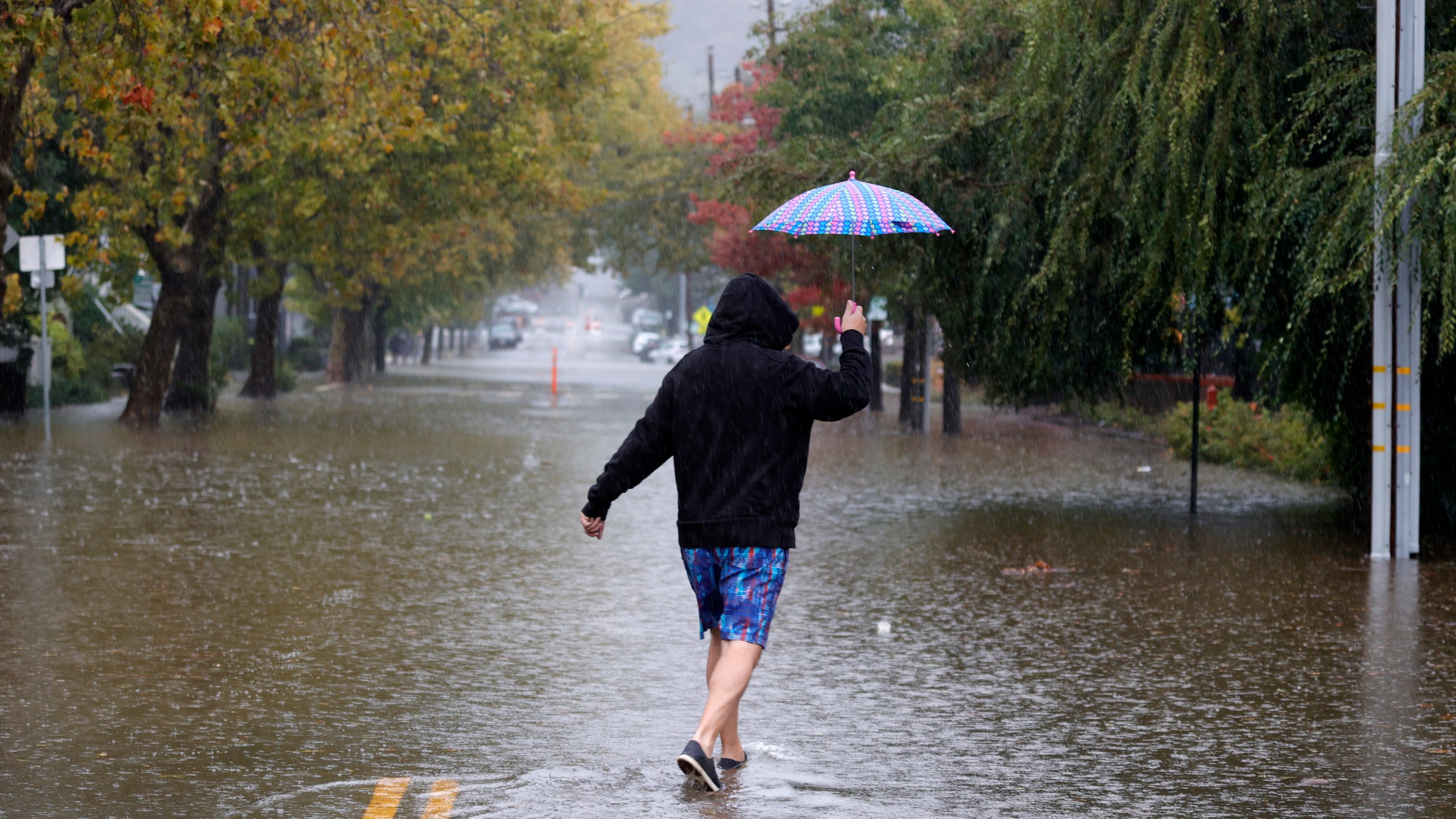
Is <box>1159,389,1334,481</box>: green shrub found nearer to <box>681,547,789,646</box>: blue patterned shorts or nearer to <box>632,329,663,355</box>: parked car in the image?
<box>681,547,789,646</box>: blue patterned shorts

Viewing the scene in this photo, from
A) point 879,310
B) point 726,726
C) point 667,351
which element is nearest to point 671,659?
point 726,726

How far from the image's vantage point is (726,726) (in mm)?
6805

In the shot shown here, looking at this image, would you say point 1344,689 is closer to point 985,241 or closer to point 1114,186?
point 1114,186

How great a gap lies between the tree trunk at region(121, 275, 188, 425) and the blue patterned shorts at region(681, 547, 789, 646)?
24.7 meters

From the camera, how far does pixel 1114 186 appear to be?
14.0m

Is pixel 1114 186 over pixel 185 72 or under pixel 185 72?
under

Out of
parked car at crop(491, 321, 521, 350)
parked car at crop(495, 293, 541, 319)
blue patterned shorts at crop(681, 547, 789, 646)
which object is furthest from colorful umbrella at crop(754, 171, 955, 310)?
parked car at crop(495, 293, 541, 319)

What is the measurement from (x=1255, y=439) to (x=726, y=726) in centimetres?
1745

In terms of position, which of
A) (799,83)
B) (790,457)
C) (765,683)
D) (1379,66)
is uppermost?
(799,83)

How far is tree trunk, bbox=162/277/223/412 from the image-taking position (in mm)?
32531

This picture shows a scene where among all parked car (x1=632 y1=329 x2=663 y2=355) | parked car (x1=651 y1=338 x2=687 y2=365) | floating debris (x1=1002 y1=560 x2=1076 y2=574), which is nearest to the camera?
floating debris (x1=1002 y1=560 x2=1076 y2=574)

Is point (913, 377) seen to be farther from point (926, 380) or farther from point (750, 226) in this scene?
point (750, 226)

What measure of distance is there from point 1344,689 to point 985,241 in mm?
Result: 7939

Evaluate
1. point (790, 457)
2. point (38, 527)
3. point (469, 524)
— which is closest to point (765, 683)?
point (790, 457)
